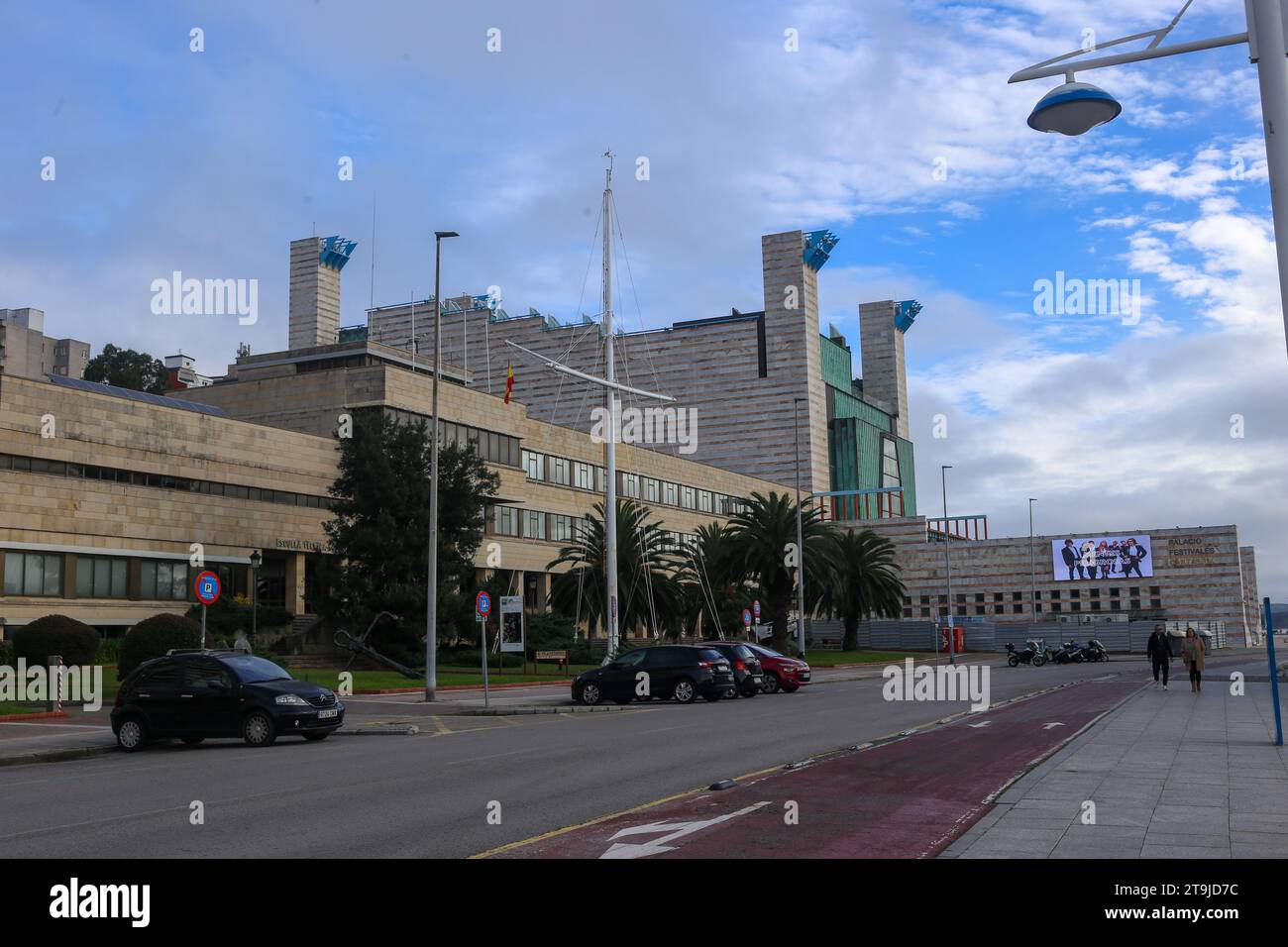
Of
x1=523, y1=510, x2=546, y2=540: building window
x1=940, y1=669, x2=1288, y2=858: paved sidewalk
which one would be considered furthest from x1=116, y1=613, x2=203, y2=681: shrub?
x1=523, y1=510, x2=546, y2=540: building window

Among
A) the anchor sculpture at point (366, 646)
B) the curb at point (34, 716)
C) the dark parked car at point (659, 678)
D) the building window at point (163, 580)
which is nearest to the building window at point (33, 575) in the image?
the building window at point (163, 580)

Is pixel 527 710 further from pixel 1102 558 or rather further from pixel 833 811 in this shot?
pixel 1102 558

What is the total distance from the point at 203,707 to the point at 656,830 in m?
12.7

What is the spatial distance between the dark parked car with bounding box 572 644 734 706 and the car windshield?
10135 mm

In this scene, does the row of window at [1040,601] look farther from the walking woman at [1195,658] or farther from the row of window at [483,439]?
the walking woman at [1195,658]

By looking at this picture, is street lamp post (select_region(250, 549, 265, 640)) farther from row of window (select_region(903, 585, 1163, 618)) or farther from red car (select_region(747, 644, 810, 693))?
row of window (select_region(903, 585, 1163, 618))

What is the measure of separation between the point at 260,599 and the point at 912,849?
53360mm

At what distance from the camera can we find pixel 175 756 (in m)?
18.4

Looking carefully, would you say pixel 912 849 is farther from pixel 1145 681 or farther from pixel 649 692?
pixel 1145 681

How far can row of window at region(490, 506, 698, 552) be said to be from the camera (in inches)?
2785

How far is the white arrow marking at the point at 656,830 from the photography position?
8648 mm

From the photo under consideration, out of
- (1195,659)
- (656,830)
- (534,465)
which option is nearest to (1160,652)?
(1195,659)

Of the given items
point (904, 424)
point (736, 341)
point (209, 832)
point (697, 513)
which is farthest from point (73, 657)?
point (904, 424)

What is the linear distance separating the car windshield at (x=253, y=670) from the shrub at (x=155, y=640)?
40.1 ft
